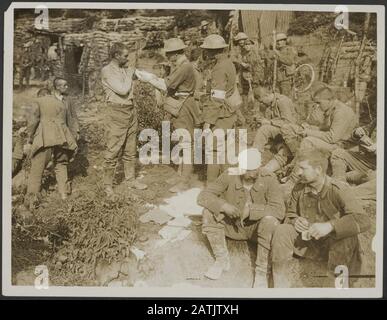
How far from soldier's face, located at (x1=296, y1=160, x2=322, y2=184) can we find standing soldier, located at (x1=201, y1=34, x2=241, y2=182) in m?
0.49

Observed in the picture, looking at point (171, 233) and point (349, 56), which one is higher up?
point (349, 56)

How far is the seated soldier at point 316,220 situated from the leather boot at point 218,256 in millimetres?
310

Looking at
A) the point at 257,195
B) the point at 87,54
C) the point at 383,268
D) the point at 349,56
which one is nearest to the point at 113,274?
the point at 257,195

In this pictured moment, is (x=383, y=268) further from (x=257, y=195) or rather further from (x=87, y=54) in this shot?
(x=87, y=54)

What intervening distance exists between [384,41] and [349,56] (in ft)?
0.83

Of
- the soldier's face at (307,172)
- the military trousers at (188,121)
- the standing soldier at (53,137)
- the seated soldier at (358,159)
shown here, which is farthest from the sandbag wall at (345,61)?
the standing soldier at (53,137)

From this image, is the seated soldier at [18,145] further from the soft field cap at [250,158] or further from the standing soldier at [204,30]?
the soft field cap at [250,158]

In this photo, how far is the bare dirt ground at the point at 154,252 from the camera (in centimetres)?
424

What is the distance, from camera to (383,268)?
430 centimetres

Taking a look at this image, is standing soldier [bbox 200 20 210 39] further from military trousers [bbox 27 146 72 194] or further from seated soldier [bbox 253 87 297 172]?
military trousers [bbox 27 146 72 194]

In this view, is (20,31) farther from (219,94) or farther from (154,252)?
(154,252)

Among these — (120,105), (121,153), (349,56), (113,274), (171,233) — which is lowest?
(113,274)

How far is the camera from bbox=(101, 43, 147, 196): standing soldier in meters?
4.24

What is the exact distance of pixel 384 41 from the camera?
429cm
